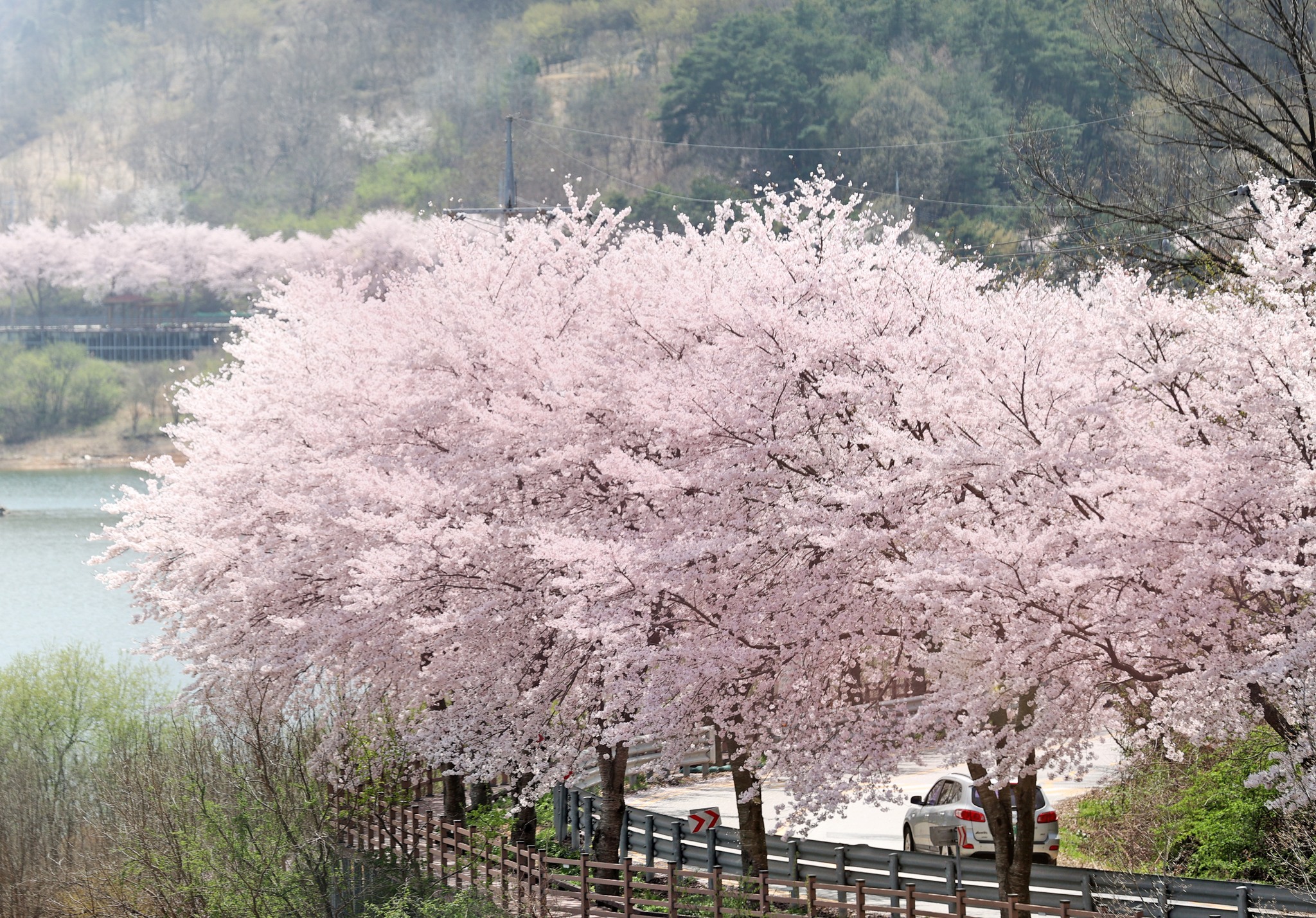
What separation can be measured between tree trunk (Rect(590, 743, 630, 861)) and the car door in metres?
3.94

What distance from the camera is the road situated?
81.6ft

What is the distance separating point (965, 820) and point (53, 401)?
4789 inches

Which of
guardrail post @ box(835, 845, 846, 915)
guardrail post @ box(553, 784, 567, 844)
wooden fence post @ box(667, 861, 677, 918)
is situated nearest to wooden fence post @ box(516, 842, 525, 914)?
wooden fence post @ box(667, 861, 677, 918)

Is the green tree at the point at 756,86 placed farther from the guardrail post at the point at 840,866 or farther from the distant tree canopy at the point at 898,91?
the guardrail post at the point at 840,866

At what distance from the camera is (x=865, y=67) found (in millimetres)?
133000

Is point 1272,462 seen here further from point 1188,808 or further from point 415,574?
point 415,574

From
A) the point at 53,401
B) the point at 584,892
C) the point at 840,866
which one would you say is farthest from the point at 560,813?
the point at 53,401

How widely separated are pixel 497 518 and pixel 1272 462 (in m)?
9.84

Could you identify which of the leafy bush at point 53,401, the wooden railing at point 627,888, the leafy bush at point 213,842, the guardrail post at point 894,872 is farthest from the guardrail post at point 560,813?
the leafy bush at point 53,401

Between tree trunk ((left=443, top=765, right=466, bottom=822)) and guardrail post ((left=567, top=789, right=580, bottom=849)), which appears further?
tree trunk ((left=443, top=765, right=466, bottom=822))

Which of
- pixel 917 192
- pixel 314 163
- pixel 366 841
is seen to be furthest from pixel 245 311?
pixel 366 841

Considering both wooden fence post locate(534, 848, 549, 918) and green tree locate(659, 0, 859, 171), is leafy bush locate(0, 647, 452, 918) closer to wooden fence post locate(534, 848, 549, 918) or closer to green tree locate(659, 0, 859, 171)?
wooden fence post locate(534, 848, 549, 918)

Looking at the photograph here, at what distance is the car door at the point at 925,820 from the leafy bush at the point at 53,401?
4692 inches

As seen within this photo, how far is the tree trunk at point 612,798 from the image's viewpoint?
70.0 ft
